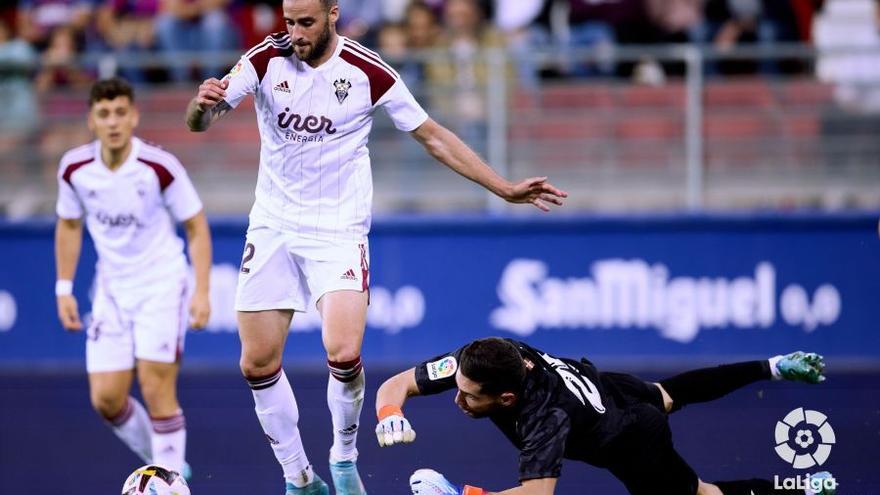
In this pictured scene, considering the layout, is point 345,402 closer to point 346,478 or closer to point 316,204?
point 346,478

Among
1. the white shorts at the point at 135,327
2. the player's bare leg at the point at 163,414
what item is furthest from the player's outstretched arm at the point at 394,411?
the white shorts at the point at 135,327

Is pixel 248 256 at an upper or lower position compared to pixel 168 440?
upper

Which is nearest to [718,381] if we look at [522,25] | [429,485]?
[429,485]

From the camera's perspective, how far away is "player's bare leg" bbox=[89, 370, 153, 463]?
7.85 m

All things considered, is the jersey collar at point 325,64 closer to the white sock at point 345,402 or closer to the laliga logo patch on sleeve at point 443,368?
the white sock at point 345,402

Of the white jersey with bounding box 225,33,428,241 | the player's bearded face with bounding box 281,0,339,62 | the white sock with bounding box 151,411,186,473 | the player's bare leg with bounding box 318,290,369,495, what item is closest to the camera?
the player's bearded face with bounding box 281,0,339,62

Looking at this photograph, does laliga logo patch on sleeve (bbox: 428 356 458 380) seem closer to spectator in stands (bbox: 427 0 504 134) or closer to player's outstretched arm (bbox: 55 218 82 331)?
→ player's outstretched arm (bbox: 55 218 82 331)

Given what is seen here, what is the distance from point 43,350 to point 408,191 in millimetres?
3727

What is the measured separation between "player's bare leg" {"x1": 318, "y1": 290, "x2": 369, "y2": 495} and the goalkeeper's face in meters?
0.75

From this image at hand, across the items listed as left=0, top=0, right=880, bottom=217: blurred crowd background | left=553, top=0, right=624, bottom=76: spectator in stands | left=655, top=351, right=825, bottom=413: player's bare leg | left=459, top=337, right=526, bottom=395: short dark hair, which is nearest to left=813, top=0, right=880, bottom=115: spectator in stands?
left=0, top=0, right=880, bottom=217: blurred crowd background

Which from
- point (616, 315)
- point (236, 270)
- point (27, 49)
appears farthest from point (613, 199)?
point (27, 49)

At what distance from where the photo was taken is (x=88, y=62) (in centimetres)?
1283

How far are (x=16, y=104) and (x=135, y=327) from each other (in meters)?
5.66

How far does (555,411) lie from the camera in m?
6.01
